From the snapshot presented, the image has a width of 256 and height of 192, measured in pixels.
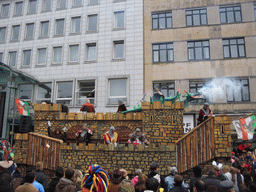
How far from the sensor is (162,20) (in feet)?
70.6

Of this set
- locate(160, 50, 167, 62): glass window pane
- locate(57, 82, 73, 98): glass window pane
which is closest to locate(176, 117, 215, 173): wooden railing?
locate(160, 50, 167, 62): glass window pane

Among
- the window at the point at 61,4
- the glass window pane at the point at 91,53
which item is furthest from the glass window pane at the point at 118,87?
the window at the point at 61,4

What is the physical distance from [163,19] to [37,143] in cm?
1575

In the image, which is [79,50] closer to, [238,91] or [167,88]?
[167,88]

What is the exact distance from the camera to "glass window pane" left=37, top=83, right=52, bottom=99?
2322 cm

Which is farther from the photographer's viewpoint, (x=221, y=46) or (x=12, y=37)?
(x=12, y=37)

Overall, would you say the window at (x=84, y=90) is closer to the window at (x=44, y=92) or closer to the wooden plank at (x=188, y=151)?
the window at (x=44, y=92)

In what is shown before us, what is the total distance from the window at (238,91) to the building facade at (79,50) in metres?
7.42

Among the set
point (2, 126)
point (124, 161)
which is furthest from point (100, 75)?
point (124, 161)

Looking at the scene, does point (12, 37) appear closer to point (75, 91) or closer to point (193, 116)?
point (75, 91)

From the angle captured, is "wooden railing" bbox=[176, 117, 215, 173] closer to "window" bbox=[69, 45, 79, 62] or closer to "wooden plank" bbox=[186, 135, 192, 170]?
"wooden plank" bbox=[186, 135, 192, 170]

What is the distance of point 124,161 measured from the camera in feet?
34.6

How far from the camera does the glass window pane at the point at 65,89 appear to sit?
2247 cm

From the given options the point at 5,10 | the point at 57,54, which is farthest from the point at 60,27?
the point at 5,10
